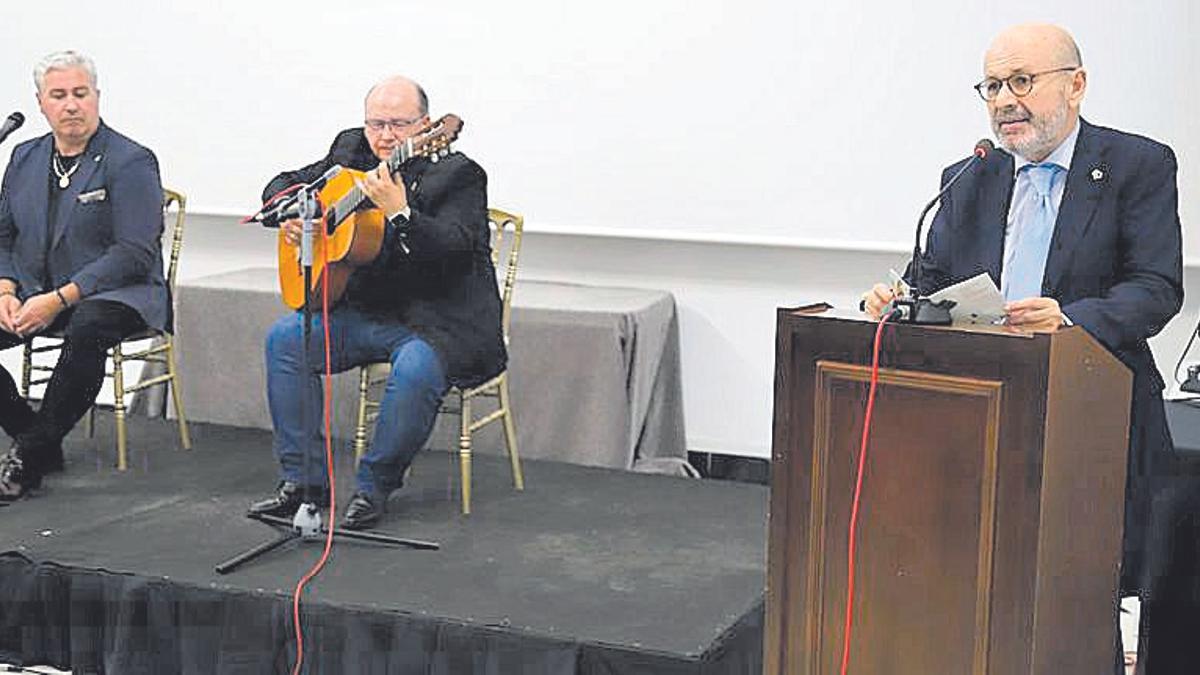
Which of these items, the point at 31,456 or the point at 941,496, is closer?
the point at 941,496

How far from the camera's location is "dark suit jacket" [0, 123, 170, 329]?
418 cm

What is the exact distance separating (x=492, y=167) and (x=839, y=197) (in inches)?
41.1

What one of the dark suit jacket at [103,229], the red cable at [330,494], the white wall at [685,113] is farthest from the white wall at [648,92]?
the red cable at [330,494]

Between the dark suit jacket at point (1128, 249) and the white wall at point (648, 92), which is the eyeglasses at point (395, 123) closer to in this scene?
the white wall at point (648, 92)

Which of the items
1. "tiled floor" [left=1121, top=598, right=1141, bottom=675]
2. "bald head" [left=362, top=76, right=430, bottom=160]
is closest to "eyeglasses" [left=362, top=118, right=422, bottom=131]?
"bald head" [left=362, top=76, right=430, bottom=160]

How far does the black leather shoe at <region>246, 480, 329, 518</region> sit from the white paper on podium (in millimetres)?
2057

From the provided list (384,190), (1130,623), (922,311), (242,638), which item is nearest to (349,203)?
(384,190)

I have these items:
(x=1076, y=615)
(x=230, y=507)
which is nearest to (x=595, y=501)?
(x=230, y=507)

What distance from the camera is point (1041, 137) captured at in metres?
2.59

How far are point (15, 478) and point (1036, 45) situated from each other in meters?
2.67

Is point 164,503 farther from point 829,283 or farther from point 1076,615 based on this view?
point 1076,615

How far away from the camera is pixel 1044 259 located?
2.65m

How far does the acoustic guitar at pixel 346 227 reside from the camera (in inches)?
136

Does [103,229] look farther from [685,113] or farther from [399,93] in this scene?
[685,113]
